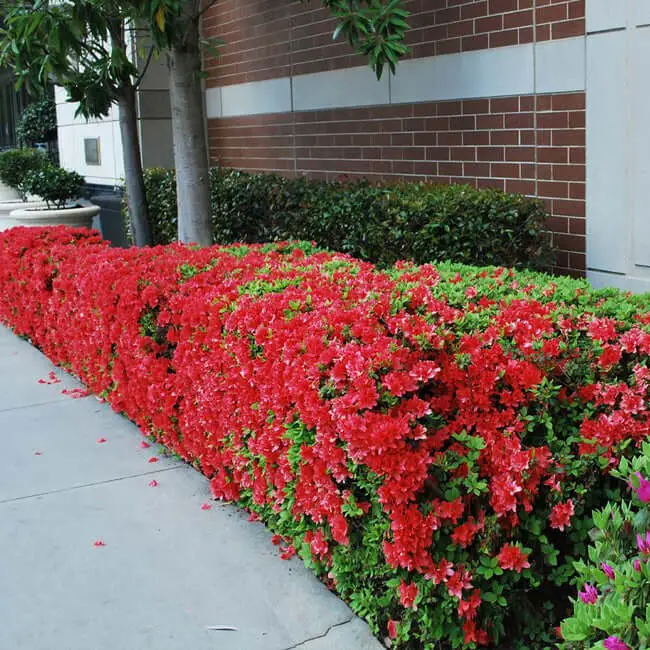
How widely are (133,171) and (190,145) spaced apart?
2.15 m

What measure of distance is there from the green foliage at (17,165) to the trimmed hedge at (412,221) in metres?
7.60

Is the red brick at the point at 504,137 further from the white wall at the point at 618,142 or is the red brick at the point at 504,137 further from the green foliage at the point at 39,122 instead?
the green foliage at the point at 39,122

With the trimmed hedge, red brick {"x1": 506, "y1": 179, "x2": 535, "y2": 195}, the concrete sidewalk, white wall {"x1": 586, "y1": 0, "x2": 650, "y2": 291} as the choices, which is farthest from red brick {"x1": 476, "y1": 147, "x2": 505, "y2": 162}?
the concrete sidewalk

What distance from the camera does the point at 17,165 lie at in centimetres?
1542

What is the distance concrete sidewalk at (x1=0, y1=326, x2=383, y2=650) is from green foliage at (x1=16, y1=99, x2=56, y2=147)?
44.6 feet

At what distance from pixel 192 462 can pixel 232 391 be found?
3.65 ft

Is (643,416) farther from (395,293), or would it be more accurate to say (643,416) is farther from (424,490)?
(395,293)

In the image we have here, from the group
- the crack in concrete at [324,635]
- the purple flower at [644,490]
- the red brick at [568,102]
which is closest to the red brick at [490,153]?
the red brick at [568,102]

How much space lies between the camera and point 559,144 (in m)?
7.12

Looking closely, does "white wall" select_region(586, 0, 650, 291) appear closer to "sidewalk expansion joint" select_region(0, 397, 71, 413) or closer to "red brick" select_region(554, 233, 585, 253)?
"red brick" select_region(554, 233, 585, 253)

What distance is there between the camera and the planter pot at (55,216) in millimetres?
12898

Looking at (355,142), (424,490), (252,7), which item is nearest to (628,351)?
(424,490)

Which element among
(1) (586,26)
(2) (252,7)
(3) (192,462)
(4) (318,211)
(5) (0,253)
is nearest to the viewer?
(3) (192,462)

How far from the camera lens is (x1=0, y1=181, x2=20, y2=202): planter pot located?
54.2ft
